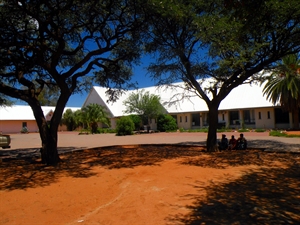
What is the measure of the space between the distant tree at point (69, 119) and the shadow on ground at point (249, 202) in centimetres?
4817

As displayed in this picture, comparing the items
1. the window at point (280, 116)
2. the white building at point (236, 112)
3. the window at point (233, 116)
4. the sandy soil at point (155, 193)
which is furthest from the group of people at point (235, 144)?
the window at point (233, 116)

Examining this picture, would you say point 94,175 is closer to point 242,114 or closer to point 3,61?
point 3,61

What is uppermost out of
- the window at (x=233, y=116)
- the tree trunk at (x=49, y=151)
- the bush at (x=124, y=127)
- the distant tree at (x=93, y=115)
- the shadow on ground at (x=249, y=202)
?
the distant tree at (x=93, y=115)

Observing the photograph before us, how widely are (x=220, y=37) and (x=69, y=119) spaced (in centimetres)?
4638

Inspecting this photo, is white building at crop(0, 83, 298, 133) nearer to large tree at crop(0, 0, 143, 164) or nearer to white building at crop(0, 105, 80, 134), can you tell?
large tree at crop(0, 0, 143, 164)

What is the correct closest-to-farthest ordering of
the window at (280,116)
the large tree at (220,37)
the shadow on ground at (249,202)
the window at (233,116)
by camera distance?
1. the shadow on ground at (249,202)
2. the large tree at (220,37)
3. the window at (280,116)
4. the window at (233,116)

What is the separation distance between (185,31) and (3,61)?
817 cm

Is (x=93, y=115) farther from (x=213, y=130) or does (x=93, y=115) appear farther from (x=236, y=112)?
(x=213, y=130)

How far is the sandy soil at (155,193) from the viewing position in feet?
15.5

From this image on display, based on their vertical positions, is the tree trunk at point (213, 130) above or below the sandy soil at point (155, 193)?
above

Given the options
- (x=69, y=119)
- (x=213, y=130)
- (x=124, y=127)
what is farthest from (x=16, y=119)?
(x=213, y=130)

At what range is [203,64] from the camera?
13336mm

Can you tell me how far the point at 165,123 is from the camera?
36875mm

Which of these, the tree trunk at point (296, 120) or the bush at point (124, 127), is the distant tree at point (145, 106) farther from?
the tree trunk at point (296, 120)
